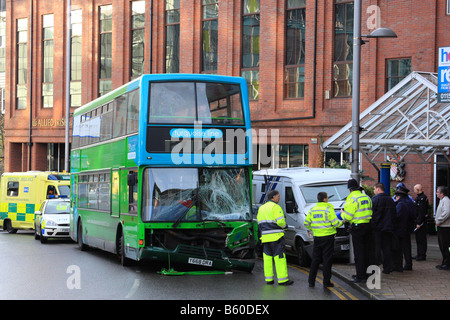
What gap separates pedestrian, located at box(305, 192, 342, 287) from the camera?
12.6 m

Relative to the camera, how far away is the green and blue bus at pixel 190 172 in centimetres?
1456

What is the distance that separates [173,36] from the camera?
38.5 m

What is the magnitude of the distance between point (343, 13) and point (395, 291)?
2126 centimetres

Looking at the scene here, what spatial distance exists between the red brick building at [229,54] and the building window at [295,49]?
0.15 feet

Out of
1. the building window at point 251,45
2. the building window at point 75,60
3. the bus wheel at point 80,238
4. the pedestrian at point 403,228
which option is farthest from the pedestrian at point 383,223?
the building window at point 75,60

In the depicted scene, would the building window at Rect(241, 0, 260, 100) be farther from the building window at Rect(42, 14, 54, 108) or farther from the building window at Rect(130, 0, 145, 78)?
the building window at Rect(42, 14, 54, 108)

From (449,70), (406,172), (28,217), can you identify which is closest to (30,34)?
(28,217)

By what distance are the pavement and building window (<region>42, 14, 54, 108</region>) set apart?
32.3 m

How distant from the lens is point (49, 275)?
14.9 m

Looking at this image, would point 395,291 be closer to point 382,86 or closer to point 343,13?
point 382,86

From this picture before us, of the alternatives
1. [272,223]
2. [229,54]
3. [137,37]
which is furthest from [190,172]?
[137,37]
